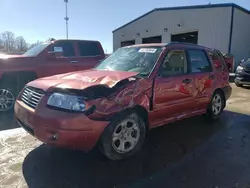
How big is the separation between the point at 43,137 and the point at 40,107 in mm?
391

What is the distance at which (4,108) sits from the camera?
19.5ft

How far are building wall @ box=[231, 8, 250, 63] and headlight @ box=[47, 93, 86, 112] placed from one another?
17092 millimetres

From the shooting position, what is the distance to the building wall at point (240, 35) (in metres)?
17.4

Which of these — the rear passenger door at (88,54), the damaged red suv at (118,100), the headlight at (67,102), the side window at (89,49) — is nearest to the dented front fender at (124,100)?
the damaged red suv at (118,100)

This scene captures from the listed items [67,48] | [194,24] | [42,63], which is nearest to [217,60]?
[67,48]

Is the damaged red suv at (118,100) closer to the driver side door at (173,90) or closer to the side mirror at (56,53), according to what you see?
the driver side door at (173,90)

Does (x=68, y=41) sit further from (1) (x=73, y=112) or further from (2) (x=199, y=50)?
(1) (x=73, y=112)

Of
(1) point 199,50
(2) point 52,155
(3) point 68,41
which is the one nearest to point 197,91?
(1) point 199,50

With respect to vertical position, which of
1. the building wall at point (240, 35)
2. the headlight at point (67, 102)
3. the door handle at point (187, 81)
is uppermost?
the building wall at point (240, 35)

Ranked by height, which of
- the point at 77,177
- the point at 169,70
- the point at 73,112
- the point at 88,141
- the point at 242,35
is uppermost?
the point at 242,35

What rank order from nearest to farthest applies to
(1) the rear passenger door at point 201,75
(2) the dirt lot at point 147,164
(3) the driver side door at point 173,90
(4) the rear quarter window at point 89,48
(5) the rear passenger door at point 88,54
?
(2) the dirt lot at point 147,164 → (3) the driver side door at point 173,90 → (1) the rear passenger door at point 201,75 → (5) the rear passenger door at point 88,54 → (4) the rear quarter window at point 89,48

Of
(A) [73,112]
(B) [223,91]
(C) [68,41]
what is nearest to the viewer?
(A) [73,112]

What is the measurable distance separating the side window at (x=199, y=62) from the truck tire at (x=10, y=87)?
4.14 m

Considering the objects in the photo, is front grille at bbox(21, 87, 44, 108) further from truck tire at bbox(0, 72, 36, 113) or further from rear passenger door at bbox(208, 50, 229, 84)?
rear passenger door at bbox(208, 50, 229, 84)
